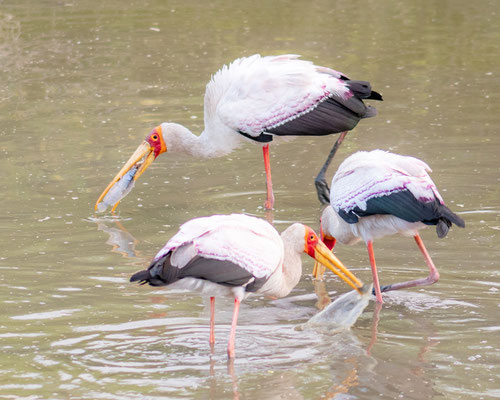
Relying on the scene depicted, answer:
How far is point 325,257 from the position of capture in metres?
5.33

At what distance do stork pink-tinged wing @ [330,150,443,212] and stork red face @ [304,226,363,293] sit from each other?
343mm

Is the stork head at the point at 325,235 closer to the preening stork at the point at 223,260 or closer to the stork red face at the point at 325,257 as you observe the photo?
the stork red face at the point at 325,257

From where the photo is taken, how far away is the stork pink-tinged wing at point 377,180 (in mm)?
5297

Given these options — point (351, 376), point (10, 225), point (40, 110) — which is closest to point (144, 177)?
point (10, 225)

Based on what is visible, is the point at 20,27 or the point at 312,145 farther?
the point at 20,27

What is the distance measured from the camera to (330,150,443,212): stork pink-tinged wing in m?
5.30

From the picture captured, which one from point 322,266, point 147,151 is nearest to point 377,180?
point 322,266

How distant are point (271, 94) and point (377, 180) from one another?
1.94 meters

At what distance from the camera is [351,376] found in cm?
452

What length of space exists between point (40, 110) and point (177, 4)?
486 cm

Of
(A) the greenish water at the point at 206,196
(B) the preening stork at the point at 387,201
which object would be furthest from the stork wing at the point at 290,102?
(B) the preening stork at the point at 387,201

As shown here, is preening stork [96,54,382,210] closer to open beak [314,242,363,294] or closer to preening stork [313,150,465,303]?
preening stork [313,150,465,303]

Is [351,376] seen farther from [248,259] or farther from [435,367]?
[248,259]

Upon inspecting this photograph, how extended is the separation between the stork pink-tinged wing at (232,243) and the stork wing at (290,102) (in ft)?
7.57
